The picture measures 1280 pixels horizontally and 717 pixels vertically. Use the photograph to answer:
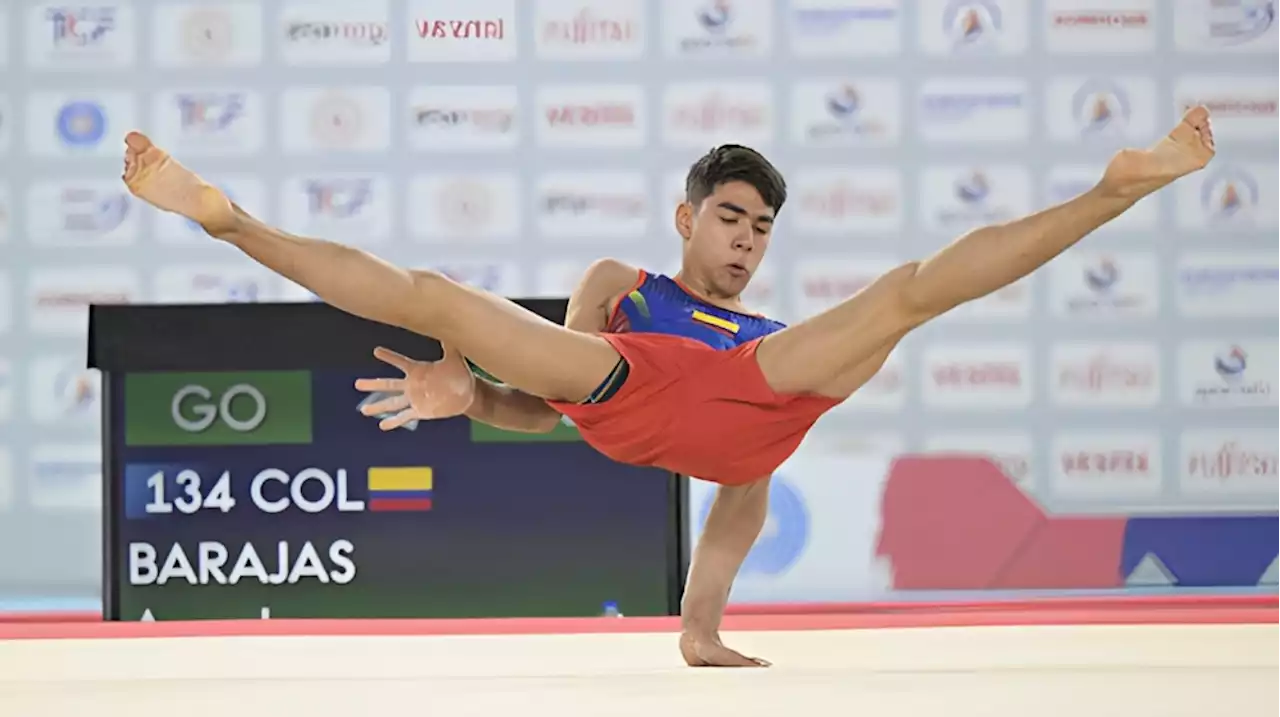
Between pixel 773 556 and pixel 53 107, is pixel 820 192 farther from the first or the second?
pixel 53 107

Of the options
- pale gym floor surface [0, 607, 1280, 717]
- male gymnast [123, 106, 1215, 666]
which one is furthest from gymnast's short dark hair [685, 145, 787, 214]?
pale gym floor surface [0, 607, 1280, 717]

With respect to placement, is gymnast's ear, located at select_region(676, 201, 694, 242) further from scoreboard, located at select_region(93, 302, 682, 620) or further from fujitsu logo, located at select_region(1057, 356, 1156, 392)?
fujitsu logo, located at select_region(1057, 356, 1156, 392)

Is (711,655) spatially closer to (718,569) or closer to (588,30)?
(718,569)

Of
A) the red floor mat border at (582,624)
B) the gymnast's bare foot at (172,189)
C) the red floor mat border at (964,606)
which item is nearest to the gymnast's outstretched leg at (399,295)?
the gymnast's bare foot at (172,189)

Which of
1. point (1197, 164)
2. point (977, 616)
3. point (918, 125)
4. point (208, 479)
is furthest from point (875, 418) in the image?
point (1197, 164)

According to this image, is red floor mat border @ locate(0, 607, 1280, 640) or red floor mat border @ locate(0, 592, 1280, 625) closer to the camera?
red floor mat border @ locate(0, 607, 1280, 640)

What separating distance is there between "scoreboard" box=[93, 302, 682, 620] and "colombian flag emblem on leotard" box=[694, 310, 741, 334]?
53.3 inches

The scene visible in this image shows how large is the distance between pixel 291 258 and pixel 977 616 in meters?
2.41

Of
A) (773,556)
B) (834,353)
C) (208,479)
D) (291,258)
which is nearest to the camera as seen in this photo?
(291,258)

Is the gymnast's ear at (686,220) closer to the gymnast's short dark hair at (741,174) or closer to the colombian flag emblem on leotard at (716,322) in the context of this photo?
the gymnast's short dark hair at (741,174)

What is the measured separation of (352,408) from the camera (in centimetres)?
480

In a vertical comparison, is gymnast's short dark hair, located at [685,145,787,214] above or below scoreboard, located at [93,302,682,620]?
above

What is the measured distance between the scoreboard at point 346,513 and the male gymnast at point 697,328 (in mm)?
1300

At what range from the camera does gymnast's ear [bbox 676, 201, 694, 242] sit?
355 cm
